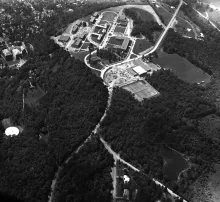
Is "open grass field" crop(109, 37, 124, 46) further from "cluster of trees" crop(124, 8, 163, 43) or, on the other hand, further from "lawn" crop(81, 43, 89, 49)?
"lawn" crop(81, 43, 89, 49)

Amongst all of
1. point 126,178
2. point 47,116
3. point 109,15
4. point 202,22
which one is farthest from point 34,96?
point 202,22

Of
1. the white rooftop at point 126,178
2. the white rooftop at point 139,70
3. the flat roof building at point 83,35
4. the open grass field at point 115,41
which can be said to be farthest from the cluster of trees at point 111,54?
the white rooftop at point 126,178

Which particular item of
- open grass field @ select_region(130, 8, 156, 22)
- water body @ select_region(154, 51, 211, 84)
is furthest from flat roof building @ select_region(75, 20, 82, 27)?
water body @ select_region(154, 51, 211, 84)

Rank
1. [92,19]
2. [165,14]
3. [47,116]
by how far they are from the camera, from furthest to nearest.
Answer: [165,14], [92,19], [47,116]

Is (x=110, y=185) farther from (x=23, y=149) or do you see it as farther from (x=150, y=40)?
(x=150, y=40)

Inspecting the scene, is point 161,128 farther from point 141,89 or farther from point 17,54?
point 17,54

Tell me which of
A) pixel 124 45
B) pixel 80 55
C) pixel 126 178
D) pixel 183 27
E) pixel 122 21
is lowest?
pixel 126 178
